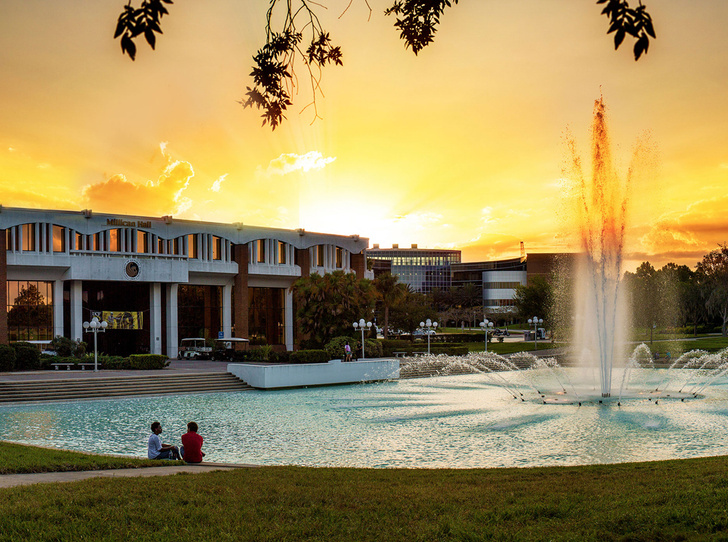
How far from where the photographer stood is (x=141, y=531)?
7773 millimetres

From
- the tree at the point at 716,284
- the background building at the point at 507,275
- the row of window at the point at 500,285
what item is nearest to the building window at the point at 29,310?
the tree at the point at 716,284

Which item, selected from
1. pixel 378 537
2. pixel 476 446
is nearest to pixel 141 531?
pixel 378 537

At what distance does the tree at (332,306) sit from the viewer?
174 ft

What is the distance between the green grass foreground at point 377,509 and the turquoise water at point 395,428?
6.42 meters

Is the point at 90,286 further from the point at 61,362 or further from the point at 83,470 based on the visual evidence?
the point at 83,470

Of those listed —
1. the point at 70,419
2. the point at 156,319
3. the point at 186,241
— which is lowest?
the point at 70,419

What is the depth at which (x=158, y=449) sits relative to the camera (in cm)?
1617

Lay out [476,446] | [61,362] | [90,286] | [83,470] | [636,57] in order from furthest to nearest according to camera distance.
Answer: [90,286] → [61,362] → [476,446] → [83,470] → [636,57]

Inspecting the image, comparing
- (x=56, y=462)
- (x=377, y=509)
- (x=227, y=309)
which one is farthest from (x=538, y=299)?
(x=377, y=509)

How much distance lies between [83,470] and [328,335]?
39199 millimetres

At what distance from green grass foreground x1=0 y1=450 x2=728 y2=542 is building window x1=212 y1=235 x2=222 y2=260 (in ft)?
184

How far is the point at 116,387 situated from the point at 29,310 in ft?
83.3

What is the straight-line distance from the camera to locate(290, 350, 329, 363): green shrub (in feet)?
145

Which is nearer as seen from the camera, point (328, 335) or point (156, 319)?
point (328, 335)
